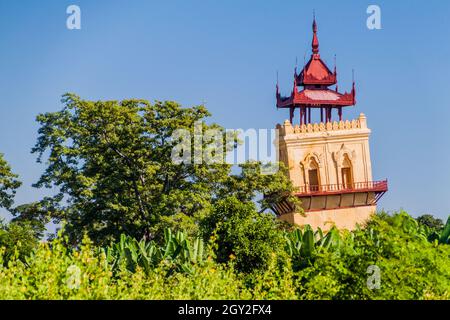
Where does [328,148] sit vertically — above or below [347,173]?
above

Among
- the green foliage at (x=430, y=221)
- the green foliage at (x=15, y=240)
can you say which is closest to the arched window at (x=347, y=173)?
the green foliage at (x=430, y=221)

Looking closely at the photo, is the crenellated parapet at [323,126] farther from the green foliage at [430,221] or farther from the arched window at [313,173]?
the green foliage at [430,221]

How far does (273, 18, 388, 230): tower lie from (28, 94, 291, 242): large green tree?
10.1 m

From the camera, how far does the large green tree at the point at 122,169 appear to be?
43719 mm

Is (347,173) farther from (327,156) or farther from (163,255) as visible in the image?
(163,255)

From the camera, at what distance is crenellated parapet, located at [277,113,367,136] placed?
183 feet

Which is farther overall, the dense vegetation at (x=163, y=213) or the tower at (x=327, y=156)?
Answer: the tower at (x=327, y=156)

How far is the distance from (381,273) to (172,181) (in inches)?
989

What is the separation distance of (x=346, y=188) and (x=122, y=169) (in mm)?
15495

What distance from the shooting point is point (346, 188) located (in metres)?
56.3

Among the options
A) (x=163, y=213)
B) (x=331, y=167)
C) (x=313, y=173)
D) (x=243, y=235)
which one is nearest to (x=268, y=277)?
(x=243, y=235)

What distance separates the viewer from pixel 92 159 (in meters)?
45.0
